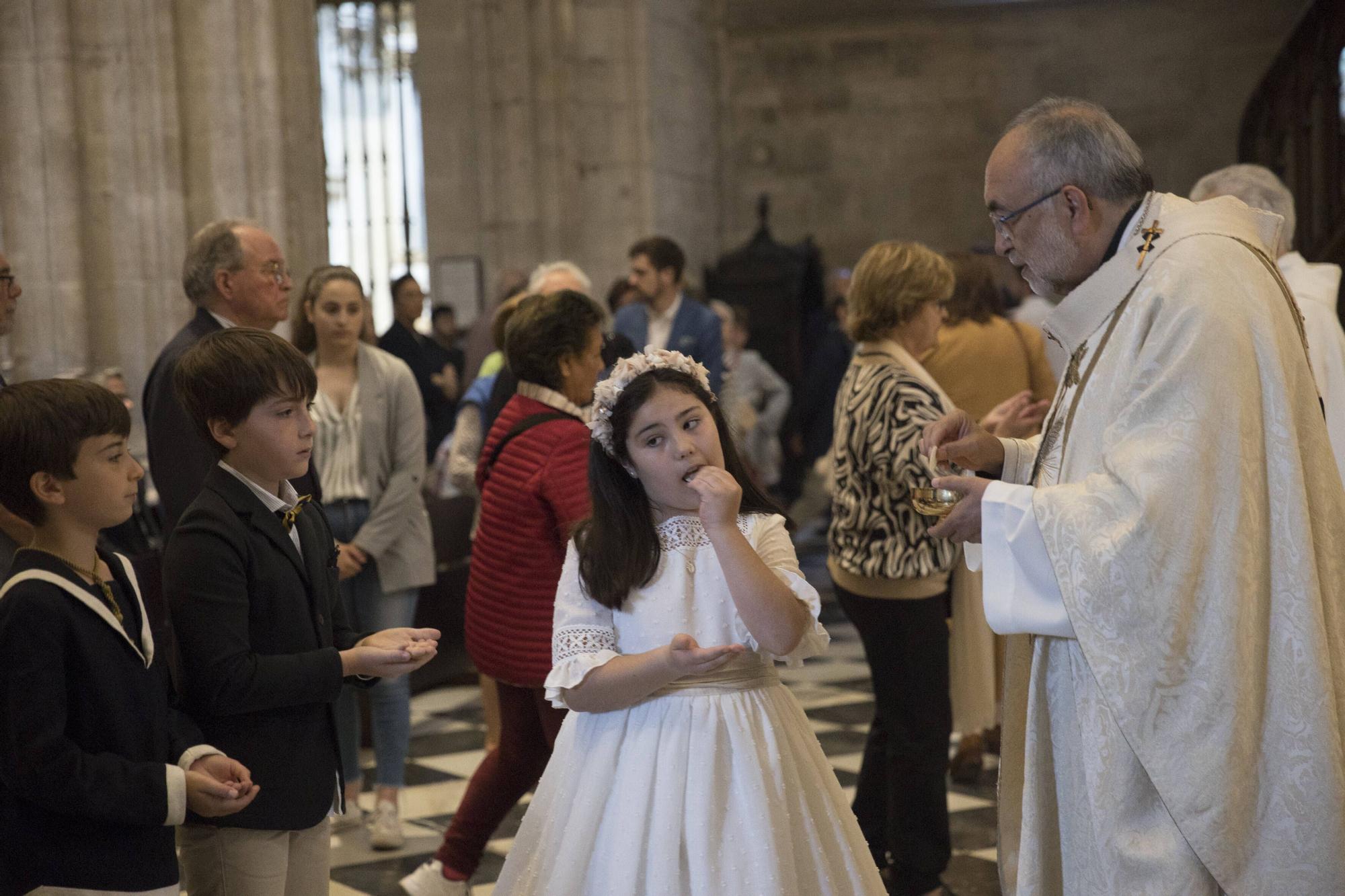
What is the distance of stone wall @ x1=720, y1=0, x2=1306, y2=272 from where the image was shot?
11.3 meters

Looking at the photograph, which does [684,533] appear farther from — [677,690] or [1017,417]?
[1017,417]

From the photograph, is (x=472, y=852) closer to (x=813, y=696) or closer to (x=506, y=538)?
(x=506, y=538)

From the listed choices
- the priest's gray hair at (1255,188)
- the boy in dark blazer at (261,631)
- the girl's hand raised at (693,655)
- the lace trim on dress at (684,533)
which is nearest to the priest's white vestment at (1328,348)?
the priest's gray hair at (1255,188)

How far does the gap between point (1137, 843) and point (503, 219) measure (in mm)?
7659

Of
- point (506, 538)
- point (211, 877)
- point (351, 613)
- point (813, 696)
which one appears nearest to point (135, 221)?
point (351, 613)

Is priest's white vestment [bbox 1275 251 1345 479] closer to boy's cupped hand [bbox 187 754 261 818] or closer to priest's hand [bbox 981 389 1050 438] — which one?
priest's hand [bbox 981 389 1050 438]

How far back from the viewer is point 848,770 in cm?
464

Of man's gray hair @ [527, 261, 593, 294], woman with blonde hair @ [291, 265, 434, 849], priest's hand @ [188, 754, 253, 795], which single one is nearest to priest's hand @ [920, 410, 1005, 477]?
priest's hand @ [188, 754, 253, 795]

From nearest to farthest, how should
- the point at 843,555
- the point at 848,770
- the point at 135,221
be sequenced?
the point at 843,555 < the point at 848,770 < the point at 135,221

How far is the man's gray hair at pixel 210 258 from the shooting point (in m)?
3.45

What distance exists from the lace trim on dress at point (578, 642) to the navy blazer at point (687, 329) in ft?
11.4

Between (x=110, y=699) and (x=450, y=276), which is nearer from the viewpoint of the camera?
(x=110, y=699)

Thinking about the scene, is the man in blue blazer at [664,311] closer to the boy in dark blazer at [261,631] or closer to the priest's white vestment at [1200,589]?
the boy in dark blazer at [261,631]

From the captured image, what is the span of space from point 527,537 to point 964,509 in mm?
1439
